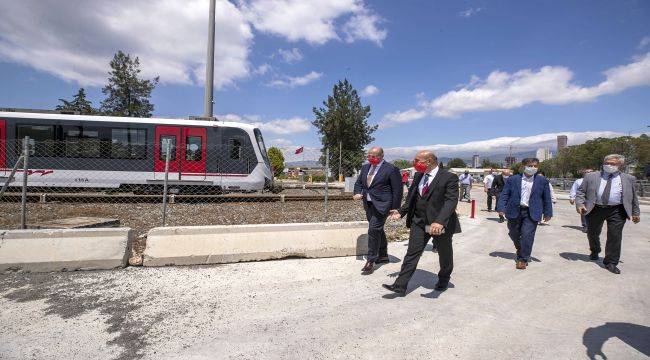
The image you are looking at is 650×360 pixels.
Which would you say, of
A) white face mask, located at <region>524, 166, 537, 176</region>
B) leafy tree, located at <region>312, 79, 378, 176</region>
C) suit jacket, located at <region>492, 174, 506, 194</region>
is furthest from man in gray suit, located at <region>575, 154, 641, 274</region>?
leafy tree, located at <region>312, 79, 378, 176</region>

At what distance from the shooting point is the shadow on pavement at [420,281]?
386 cm

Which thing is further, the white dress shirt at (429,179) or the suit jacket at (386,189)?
the suit jacket at (386,189)

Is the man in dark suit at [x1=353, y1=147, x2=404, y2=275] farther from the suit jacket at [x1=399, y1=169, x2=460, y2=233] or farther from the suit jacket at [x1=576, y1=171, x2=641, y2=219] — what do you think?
the suit jacket at [x1=576, y1=171, x2=641, y2=219]

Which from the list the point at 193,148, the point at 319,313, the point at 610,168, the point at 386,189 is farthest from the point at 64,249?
the point at 193,148

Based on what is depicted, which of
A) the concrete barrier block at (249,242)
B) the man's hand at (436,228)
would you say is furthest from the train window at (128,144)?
the man's hand at (436,228)

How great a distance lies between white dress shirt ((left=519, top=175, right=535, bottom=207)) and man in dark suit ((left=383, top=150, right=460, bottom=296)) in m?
1.78

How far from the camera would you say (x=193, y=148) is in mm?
11883

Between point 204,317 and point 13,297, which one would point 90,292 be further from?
point 204,317

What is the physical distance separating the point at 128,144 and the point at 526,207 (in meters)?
11.7

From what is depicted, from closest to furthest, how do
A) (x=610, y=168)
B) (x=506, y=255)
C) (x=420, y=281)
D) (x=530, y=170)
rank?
(x=420, y=281), (x=610, y=168), (x=530, y=170), (x=506, y=255)

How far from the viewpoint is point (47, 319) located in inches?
118

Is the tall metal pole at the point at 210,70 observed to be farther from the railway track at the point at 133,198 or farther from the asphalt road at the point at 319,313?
the asphalt road at the point at 319,313

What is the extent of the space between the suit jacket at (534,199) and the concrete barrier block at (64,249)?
214 inches

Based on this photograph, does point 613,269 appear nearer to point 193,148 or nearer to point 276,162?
point 193,148
